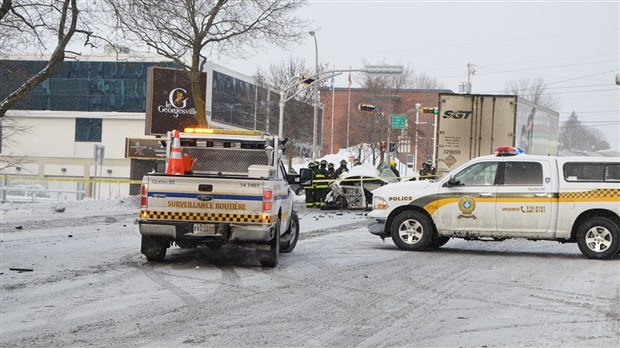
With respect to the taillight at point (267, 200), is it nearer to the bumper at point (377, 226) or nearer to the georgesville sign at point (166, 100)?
the bumper at point (377, 226)

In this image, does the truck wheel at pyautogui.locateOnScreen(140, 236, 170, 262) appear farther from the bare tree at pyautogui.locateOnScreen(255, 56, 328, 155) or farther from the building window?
the building window

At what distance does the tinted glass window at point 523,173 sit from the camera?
15164 millimetres

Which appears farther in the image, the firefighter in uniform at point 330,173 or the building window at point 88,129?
the building window at point 88,129

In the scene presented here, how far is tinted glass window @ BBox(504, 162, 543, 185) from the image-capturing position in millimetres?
15164

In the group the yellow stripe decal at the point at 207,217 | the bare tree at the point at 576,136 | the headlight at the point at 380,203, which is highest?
the bare tree at the point at 576,136

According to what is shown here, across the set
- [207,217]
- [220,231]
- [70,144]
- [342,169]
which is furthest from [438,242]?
[70,144]

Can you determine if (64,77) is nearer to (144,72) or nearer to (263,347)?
(144,72)

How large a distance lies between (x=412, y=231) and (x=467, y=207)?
3.85ft

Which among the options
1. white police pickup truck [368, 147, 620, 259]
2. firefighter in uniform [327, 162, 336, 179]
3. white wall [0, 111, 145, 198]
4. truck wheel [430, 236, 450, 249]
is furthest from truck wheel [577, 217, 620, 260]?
white wall [0, 111, 145, 198]

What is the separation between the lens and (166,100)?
149 feet

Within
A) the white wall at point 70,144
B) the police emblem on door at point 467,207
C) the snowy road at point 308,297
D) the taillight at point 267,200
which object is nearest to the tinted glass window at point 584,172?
the snowy road at point 308,297

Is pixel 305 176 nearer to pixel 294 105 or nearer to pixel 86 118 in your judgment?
pixel 294 105

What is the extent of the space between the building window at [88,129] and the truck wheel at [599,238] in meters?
64.8

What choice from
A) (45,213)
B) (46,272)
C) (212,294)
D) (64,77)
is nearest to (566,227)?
(212,294)
